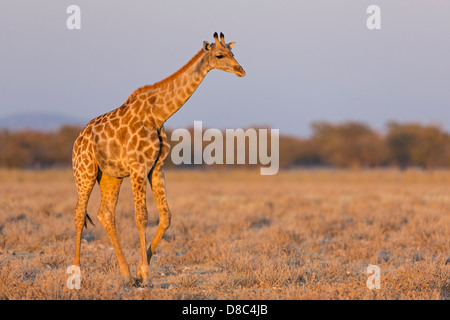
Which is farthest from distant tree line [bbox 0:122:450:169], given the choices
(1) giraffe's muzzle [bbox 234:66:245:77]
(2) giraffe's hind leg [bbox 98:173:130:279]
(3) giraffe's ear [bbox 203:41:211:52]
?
(1) giraffe's muzzle [bbox 234:66:245:77]

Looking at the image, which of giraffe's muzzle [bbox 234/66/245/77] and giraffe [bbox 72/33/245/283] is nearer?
giraffe's muzzle [bbox 234/66/245/77]

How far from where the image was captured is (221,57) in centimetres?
616

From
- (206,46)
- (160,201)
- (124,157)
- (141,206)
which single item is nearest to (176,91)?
(206,46)

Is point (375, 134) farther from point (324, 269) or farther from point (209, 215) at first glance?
point (324, 269)

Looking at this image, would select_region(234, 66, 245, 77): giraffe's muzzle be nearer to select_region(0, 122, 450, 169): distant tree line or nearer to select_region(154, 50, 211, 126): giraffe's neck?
select_region(154, 50, 211, 126): giraffe's neck

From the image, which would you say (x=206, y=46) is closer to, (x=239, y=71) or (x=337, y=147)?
(x=239, y=71)

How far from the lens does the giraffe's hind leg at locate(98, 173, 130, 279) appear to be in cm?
648

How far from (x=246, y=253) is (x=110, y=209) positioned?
219 centimetres

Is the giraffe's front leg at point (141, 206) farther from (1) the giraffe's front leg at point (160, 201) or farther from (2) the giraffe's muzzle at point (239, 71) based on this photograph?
(2) the giraffe's muzzle at point (239, 71)

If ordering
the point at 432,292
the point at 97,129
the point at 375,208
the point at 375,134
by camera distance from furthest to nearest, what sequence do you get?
1. the point at 375,134
2. the point at 375,208
3. the point at 97,129
4. the point at 432,292

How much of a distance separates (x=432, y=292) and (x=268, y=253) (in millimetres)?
2985

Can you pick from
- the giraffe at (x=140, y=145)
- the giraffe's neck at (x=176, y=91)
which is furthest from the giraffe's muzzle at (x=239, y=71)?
the giraffe's neck at (x=176, y=91)
